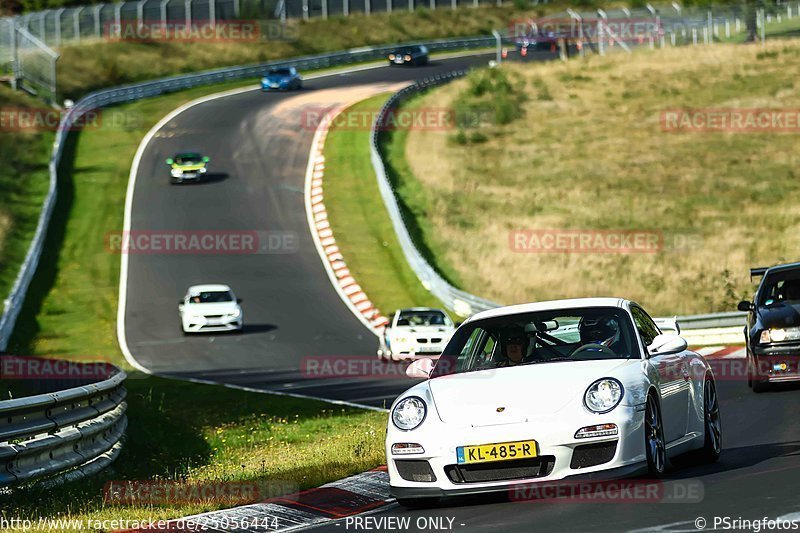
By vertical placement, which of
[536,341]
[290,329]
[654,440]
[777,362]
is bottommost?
[290,329]

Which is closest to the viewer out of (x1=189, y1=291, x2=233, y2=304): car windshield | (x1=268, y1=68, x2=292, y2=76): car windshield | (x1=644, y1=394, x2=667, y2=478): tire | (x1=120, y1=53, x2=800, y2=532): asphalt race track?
(x1=120, y1=53, x2=800, y2=532): asphalt race track

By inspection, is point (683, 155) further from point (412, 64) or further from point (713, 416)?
point (713, 416)

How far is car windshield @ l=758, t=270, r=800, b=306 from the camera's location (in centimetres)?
1728

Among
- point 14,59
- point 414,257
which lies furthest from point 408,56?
point 414,257

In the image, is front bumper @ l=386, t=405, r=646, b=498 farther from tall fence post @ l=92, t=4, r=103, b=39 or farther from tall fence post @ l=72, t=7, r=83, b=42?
tall fence post @ l=92, t=4, r=103, b=39

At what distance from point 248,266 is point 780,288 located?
83.2ft

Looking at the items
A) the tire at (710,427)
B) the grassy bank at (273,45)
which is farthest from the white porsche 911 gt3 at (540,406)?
the grassy bank at (273,45)

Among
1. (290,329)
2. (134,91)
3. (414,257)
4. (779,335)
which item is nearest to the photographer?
(779,335)

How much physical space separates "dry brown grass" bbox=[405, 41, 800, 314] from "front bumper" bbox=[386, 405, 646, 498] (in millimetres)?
24298

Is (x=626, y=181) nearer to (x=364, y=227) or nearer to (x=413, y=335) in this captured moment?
(x=364, y=227)

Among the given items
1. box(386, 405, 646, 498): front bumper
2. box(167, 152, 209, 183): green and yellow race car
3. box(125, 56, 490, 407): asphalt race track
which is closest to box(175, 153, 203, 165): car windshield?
box(167, 152, 209, 183): green and yellow race car

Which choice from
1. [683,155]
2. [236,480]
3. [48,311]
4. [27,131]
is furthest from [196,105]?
[236,480]

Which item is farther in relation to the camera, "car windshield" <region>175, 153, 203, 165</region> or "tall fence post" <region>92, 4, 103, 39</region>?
"tall fence post" <region>92, 4, 103, 39</region>

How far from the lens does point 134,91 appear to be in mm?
64812
